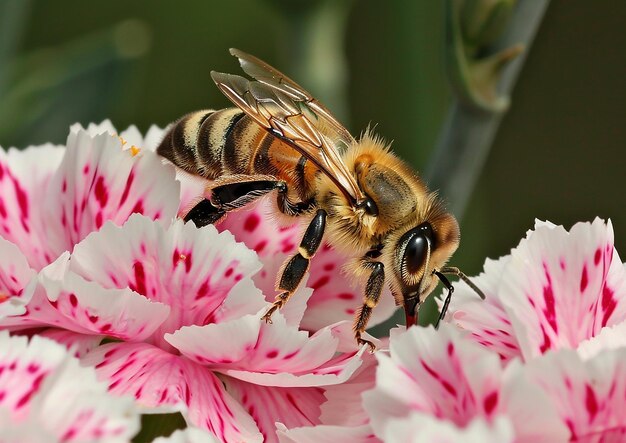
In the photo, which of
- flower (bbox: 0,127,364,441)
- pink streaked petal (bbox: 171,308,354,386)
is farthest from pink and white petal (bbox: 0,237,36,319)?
pink streaked petal (bbox: 171,308,354,386)

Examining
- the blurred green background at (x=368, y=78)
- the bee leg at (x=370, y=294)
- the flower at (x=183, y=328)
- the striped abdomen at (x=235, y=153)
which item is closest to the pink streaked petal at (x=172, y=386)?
the flower at (x=183, y=328)

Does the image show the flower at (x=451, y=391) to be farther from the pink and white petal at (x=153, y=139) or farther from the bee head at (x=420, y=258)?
the pink and white petal at (x=153, y=139)

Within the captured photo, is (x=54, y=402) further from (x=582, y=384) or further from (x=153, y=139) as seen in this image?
(x=153, y=139)

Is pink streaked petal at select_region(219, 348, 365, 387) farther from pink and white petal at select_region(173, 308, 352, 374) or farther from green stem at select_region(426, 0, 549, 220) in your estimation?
green stem at select_region(426, 0, 549, 220)

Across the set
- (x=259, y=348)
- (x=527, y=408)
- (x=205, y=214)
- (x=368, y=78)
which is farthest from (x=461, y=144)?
(x=368, y=78)

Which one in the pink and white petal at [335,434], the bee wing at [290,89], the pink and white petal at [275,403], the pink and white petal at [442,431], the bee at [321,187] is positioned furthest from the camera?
the bee wing at [290,89]

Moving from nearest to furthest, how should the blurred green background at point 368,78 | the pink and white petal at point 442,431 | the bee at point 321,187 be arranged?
the pink and white petal at point 442,431 < the bee at point 321,187 < the blurred green background at point 368,78

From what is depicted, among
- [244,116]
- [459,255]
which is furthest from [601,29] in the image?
[244,116]
